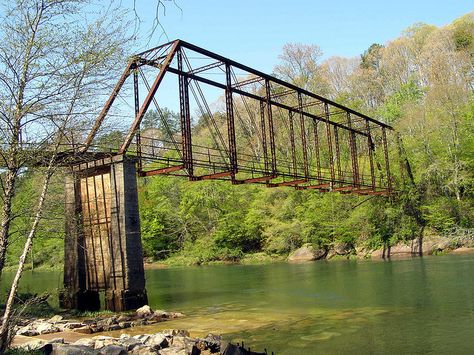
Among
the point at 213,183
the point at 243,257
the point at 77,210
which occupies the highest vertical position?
the point at 213,183

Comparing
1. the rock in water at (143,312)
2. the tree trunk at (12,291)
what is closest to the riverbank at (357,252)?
the rock in water at (143,312)

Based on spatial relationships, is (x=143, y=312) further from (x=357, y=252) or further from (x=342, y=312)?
(x=357, y=252)

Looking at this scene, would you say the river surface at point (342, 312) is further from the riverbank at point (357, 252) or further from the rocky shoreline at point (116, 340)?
the riverbank at point (357, 252)

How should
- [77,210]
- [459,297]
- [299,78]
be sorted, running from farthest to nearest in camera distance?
[299,78] < [77,210] < [459,297]

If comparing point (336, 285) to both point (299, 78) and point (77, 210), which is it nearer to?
point (77, 210)

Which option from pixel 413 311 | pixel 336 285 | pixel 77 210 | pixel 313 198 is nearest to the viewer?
pixel 413 311

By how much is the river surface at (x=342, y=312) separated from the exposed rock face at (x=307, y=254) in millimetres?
16929

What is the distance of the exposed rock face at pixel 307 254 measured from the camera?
4466 cm

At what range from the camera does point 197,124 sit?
77062mm

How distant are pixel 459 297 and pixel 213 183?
41.4 meters

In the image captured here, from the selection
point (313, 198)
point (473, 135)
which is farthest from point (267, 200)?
point (473, 135)

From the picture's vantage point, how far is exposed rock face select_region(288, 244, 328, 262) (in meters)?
44.7

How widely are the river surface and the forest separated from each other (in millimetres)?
16264

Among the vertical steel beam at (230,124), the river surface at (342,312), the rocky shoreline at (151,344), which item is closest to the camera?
the rocky shoreline at (151,344)
